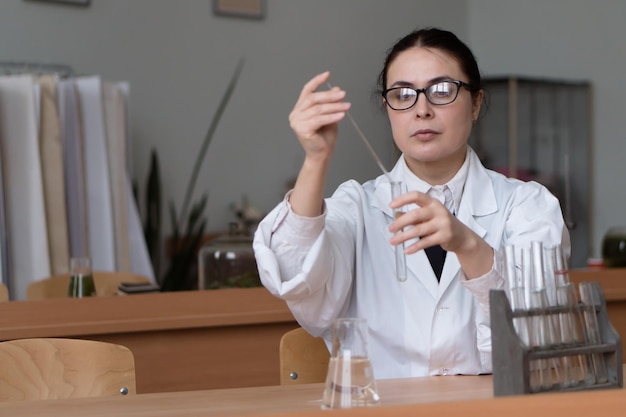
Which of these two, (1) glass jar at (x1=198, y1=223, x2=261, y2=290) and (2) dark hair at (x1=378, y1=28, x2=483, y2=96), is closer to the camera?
(2) dark hair at (x1=378, y1=28, x2=483, y2=96)

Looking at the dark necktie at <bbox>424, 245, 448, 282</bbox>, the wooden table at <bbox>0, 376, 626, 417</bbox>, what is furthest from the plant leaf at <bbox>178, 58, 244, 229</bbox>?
the wooden table at <bbox>0, 376, 626, 417</bbox>

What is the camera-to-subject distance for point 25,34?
436 centimetres

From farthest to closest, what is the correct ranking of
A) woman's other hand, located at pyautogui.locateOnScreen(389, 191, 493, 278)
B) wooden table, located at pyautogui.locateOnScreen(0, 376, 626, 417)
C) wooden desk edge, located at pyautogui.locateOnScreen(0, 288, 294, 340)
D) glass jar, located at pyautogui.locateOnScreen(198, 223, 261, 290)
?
1. glass jar, located at pyautogui.locateOnScreen(198, 223, 261, 290)
2. wooden desk edge, located at pyautogui.locateOnScreen(0, 288, 294, 340)
3. woman's other hand, located at pyautogui.locateOnScreen(389, 191, 493, 278)
4. wooden table, located at pyautogui.locateOnScreen(0, 376, 626, 417)

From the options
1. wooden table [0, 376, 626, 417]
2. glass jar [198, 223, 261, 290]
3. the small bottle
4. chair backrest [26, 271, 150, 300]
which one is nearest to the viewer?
wooden table [0, 376, 626, 417]

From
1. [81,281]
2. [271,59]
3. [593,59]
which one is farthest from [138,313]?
[593,59]

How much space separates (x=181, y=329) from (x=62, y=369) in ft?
2.62

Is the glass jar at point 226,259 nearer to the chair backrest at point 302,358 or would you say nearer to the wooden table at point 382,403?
the chair backrest at point 302,358

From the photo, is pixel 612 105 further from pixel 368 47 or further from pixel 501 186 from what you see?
pixel 501 186

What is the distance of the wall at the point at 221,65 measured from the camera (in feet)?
14.8

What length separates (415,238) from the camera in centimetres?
179

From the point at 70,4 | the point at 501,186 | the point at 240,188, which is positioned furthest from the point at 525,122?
the point at 501,186

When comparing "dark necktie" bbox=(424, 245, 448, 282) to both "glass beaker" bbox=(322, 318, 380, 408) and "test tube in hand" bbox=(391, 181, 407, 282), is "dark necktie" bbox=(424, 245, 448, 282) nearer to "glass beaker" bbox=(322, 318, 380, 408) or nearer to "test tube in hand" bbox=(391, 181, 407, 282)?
"test tube in hand" bbox=(391, 181, 407, 282)

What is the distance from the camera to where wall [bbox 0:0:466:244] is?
451 centimetres

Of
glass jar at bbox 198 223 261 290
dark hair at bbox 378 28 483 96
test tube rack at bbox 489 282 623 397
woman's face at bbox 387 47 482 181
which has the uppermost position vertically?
dark hair at bbox 378 28 483 96
